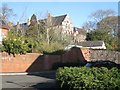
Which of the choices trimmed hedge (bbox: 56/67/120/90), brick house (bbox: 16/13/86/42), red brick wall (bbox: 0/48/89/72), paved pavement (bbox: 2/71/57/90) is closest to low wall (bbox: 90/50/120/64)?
red brick wall (bbox: 0/48/89/72)

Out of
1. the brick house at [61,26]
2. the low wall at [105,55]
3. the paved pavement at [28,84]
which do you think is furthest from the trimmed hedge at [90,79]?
the brick house at [61,26]

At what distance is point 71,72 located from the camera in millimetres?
12977

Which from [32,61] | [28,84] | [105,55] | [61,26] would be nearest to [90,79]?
[28,84]

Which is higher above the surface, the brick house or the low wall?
the brick house

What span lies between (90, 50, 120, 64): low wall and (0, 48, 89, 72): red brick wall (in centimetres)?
363

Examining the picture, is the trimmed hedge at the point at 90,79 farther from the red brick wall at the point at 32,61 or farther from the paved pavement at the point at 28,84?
the red brick wall at the point at 32,61

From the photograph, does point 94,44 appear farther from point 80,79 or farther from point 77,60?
point 80,79

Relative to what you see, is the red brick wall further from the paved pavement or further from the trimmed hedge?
the trimmed hedge

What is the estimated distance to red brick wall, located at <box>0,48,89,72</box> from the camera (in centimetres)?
3491

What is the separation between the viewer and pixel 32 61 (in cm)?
3619

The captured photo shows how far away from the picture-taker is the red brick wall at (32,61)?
3491 centimetres

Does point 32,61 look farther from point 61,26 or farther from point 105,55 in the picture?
point 61,26

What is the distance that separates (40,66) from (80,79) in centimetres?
2440

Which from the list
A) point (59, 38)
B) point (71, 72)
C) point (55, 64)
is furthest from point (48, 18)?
point (71, 72)
